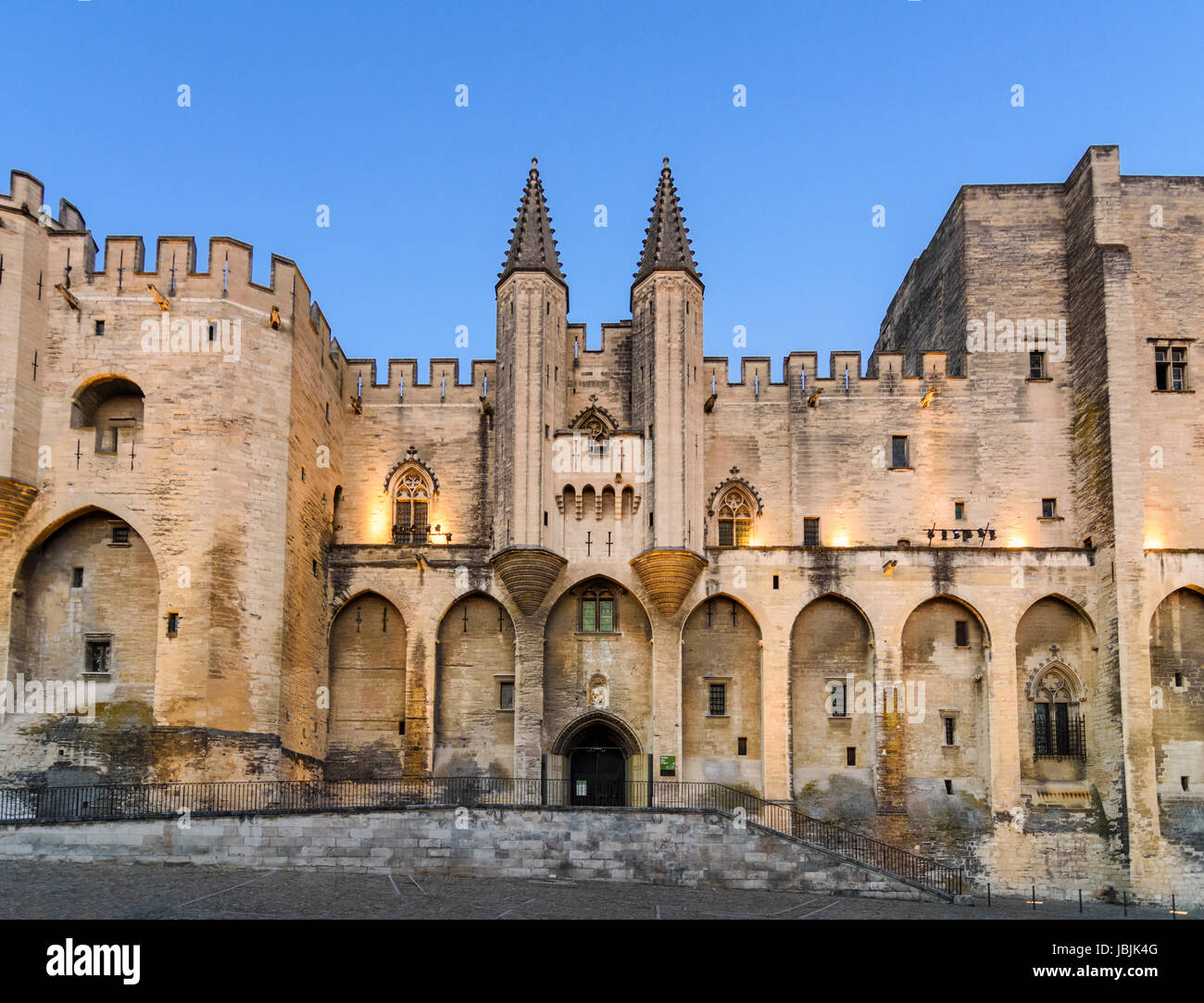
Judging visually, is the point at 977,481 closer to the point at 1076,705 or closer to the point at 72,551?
the point at 1076,705

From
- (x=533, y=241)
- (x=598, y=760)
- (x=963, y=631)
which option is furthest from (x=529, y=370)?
(x=963, y=631)

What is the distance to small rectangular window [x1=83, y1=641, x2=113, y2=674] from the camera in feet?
112

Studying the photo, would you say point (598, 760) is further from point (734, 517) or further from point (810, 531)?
point (810, 531)

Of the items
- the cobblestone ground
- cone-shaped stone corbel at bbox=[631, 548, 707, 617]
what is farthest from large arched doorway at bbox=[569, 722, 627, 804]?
the cobblestone ground

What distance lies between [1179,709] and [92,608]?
98.8 feet

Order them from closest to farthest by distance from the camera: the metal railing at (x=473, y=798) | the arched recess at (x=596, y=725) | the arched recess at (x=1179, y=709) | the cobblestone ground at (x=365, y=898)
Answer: the cobblestone ground at (x=365, y=898) < the metal railing at (x=473, y=798) < the arched recess at (x=1179, y=709) < the arched recess at (x=596, y=725)

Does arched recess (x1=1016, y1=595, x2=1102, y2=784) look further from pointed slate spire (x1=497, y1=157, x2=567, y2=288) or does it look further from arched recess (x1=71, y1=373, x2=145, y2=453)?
arched recess (x1=71, y1=373, x2=145, y2=453)

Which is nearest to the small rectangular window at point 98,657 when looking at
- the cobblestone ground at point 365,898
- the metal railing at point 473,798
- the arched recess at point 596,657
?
the metal railing at point 473,798

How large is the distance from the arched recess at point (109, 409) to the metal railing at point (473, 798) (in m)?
8.82

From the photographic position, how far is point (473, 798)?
1464 inches

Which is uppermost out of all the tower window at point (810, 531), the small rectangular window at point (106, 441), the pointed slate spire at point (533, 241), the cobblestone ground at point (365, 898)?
the pointed slate spire at point (533, 241)

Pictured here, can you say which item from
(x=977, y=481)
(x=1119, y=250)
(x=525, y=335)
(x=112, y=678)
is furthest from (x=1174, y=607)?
(x=112, y=678)

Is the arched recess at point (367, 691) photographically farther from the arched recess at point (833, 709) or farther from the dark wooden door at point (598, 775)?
the arched recess at point (833, 709)

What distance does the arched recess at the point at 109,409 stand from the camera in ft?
113
